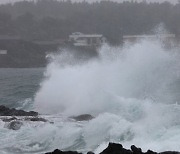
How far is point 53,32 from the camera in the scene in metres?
81.4

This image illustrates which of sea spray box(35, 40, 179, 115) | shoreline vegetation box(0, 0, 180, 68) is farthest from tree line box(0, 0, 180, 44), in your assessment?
sea spray box(35, 40, 179, 115)

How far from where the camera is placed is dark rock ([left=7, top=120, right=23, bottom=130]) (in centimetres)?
1711

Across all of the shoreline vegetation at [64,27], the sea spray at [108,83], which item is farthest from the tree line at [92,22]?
the sea spray at [108,83]

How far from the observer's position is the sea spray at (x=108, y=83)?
21.3 metres

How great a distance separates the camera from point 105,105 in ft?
65.8

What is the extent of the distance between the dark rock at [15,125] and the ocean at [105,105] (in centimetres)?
18

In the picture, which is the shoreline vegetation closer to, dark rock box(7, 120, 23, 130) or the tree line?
the tree line

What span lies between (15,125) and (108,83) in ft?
25.2

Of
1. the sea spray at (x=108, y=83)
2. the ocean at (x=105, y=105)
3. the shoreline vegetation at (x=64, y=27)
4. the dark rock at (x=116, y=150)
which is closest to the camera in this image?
the dark rock at (x=116, y=150)

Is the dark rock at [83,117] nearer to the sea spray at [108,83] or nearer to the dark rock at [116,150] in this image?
the sea spray at [108,83]

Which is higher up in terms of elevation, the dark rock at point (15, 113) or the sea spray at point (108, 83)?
the sea spray at point (108, 83)

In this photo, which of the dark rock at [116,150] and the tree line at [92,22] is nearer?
the dark rock at [116,150]

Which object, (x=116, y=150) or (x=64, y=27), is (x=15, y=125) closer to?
(x=116, y=150)

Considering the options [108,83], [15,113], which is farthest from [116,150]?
[108,83]
